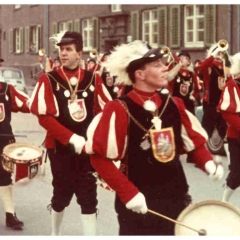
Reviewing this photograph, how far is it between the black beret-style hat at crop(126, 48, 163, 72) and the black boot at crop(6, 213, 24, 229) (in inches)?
67.8

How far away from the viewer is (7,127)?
179 inches

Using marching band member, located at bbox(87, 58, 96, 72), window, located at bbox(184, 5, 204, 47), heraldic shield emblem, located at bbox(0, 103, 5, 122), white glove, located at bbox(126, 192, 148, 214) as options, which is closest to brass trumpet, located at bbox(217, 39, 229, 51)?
heraldic shield emblem, located at bbox(0, 103, 5, 122)

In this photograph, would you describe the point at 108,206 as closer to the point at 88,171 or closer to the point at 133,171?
the point at 88,171

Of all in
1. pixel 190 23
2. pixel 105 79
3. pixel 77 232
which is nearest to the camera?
pixel 77 232

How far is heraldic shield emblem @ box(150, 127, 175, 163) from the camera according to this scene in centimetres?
305

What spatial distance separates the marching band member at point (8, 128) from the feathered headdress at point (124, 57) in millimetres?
1505

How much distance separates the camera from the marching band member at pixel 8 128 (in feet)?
14.8

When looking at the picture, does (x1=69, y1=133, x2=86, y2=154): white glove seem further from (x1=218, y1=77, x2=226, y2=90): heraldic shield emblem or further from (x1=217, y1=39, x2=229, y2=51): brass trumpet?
(x1=218, y1=77, x2=226, y2=90): heraldic shield emblem

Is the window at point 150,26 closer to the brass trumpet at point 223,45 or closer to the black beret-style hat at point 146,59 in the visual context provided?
the brass trumpet at point 223,45

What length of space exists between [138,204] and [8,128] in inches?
72.5

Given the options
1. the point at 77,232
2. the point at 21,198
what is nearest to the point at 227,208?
the point at 77,232

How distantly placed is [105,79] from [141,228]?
254 inches

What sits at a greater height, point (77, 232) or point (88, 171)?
point (88, 171)

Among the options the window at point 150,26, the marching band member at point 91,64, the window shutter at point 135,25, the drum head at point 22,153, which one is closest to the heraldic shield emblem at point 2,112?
the drum head at point 22,153
